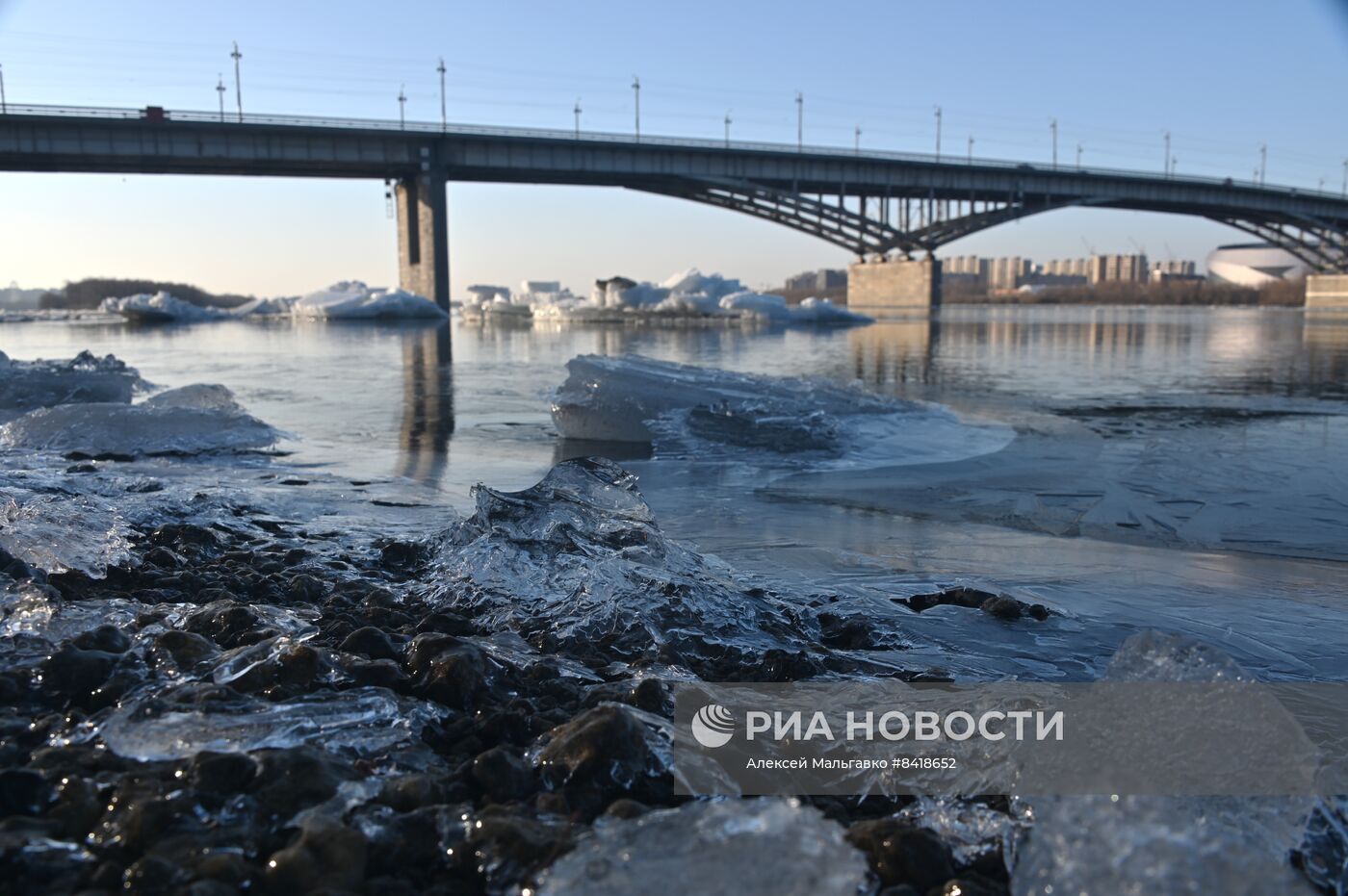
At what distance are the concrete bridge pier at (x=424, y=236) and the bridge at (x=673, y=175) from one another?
0.33 feet

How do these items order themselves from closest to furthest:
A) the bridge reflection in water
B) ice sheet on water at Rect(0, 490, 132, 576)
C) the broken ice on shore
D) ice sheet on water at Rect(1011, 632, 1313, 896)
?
1. ice sheet on water at Rect(1011, 632, 1313, 896)
2. ice sheet on water at Rect(0, 490, 132, 576)
3. the bridge reflection in water
4. the broken ice on shore

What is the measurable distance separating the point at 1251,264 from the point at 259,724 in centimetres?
14800

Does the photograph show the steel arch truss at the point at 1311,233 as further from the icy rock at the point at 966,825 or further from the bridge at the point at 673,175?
the icy rock at the point at 966,825

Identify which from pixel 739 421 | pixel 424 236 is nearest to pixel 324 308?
pixel 424 236

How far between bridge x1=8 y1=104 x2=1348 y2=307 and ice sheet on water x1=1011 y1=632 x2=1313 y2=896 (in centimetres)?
4865

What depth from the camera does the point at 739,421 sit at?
7.98 meters

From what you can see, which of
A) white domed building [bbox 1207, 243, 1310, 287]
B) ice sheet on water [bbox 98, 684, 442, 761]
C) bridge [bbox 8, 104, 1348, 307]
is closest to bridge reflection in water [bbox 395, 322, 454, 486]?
ice sheet on water [bbox 98, 684, 442, 761]

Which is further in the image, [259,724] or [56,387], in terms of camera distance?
[56,387]

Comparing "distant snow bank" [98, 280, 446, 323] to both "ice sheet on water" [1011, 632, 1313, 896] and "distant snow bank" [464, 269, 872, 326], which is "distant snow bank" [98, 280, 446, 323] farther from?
"ice sheet on water" [1011, 632, 1313, 896]

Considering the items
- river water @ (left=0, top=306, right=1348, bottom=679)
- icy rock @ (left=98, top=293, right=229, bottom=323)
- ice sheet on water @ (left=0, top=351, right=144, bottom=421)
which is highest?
icy rock @ (left=98, top=293, right=229, bottom=323)

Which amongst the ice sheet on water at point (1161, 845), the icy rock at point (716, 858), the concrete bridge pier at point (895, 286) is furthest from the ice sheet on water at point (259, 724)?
the concrete bridge pier at point (895, 286)

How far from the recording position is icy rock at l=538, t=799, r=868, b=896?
60.2 inches

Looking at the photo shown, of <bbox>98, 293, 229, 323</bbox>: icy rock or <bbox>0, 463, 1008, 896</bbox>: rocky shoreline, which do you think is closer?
<bbox>0, 463, 1008, 896</bbox>: rocky shoreline

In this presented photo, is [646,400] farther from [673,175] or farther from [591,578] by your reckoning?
[673,175]
